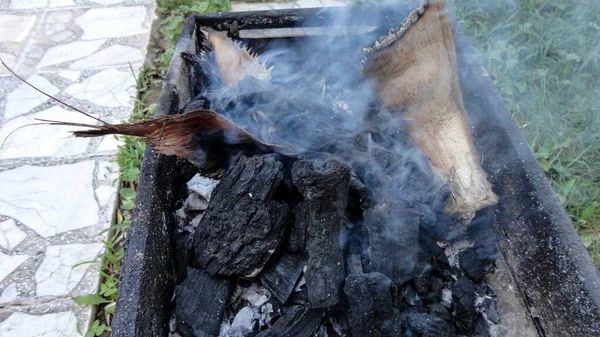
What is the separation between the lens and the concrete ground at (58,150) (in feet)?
7.32

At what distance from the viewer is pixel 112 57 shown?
3.68 m

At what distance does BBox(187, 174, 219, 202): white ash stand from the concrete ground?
827mm

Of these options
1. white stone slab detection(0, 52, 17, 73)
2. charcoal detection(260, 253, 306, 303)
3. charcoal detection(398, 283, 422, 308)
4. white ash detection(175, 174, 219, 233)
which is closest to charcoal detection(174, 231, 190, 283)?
white ash detection(175, 174, 219, 233)

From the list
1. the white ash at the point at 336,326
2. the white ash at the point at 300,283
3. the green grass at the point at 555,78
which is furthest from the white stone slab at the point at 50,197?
the green grass at the point at 555,78

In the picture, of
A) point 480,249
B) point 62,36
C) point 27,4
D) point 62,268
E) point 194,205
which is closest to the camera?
point 480,249

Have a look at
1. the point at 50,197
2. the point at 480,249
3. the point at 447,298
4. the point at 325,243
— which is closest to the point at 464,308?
the point at 447,298

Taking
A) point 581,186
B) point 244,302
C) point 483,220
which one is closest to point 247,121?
point 244,302

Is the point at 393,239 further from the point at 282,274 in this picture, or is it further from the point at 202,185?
the point at 202,185

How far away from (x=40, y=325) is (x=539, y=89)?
3429 millimetres

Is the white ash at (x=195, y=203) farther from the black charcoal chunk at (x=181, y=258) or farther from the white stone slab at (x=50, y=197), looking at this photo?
the white stone slab at (x=50, y=197)

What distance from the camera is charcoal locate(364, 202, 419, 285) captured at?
61.8 inches

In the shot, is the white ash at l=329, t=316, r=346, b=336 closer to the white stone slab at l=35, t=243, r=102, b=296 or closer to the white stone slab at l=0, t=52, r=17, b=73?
the white stone slab at l=35, t=243, r=102, b=296

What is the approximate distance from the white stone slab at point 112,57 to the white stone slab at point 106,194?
4.44ft

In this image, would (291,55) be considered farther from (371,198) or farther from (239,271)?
(239,271)
